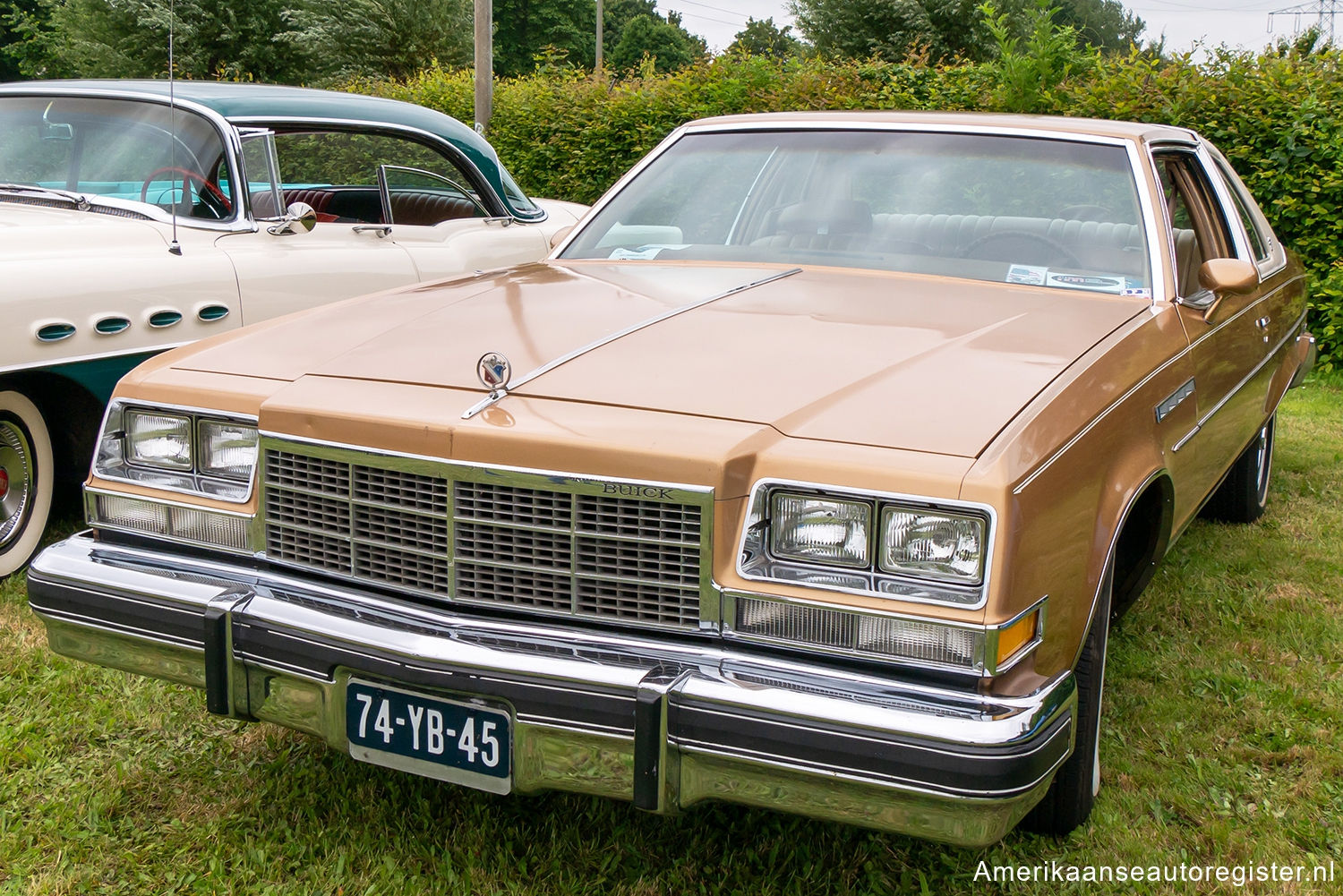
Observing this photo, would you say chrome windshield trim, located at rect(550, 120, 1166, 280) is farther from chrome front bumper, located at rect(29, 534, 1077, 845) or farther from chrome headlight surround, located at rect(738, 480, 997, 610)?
chrome front bumper, located at rect(29, 534, 1077, 845)

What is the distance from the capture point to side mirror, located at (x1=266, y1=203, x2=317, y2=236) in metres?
4.45

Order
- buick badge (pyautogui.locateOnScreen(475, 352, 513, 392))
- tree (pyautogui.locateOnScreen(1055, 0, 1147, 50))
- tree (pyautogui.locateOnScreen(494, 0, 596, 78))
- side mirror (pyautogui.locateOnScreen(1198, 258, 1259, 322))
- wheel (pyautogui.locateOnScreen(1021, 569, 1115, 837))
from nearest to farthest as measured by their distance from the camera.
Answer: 1. buick badge (pyautogui.locateOnScreen(475, 352, 513, 392))
2. wheel (pyautogui.locateOnScreen(1021, 569, 1115, 837))
3. side mirror (pyautogui.locateOnScreen(1198, 258, 1259, 322))
4. tree (pyautogui.locateOnScreen(494, 0, 596, 78))
5. tree (pyautogui.locateOnScreen(1055, 0, 1147, 50))

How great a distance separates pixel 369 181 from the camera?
5297 mm

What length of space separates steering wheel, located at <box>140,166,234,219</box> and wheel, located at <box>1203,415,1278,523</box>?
4013 millimetres

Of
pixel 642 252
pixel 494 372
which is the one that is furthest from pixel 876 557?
pixel 642 252

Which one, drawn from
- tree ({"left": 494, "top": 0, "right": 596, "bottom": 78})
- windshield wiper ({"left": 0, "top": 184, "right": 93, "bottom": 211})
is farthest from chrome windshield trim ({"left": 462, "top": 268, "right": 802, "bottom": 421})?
tree ({"left": 494, "top": 0, "right": 596, "bottom": 78})

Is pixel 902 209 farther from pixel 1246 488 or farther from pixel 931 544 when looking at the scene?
pixel 1246 488

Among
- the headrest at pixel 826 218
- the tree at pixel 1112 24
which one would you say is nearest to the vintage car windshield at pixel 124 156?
the headrest at pixel 826 218

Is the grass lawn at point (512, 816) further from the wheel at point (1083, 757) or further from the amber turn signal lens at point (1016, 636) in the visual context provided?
the amber turn signal lens at point (1016, 636)

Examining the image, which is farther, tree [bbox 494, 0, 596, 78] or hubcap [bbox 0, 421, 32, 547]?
tree [bbox 494, 0, 596, 78]

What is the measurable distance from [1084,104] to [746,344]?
25.0ft

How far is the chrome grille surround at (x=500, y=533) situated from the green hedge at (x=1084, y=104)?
303 inches

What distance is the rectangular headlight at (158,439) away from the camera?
2418mm

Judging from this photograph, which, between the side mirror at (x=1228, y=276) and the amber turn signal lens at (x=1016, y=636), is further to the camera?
the side mirror at (x=1228, y=276)
